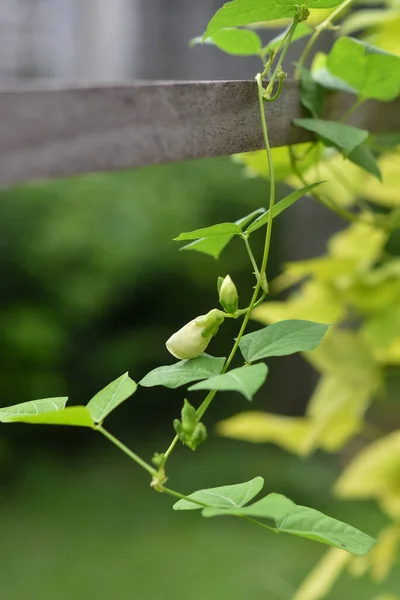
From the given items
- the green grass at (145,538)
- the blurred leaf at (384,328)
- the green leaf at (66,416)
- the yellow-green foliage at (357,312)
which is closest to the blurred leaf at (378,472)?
the yellow-green foliage at (357,312)

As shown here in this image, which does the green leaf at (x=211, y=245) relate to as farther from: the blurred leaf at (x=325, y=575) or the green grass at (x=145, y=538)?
the green grass at (x=145, y=538)

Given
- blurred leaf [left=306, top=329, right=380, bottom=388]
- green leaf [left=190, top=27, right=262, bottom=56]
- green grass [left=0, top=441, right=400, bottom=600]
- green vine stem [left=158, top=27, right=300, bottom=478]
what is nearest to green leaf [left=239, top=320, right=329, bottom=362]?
green vine stem [left=158, top=27, right=300, bottom=478]

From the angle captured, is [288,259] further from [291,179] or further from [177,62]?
[291,179]

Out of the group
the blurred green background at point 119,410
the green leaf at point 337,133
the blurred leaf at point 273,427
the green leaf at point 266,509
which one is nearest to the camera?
the green leaf at point 266,509

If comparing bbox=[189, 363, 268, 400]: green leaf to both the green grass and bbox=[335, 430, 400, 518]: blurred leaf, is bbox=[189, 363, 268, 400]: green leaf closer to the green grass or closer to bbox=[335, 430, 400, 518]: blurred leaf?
bbox=[335, 430, 400, 518]: blurred leaf

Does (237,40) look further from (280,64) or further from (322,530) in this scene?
(322,530)

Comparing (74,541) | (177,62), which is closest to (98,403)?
(74,541)

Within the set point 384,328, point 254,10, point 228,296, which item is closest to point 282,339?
point 228,296

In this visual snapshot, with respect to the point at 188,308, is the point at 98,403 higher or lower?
higher
